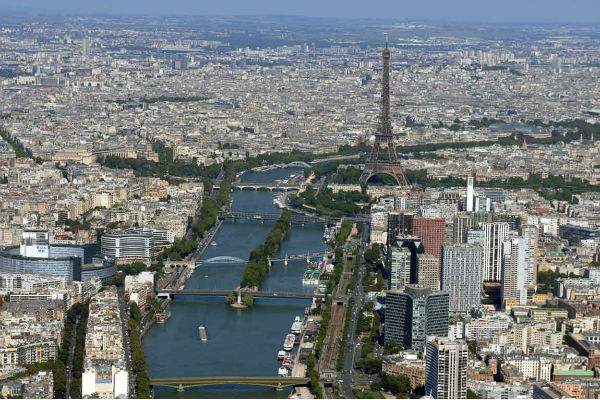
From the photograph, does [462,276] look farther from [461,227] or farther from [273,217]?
[273,217]

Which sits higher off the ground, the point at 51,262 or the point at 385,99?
the point at 385,99

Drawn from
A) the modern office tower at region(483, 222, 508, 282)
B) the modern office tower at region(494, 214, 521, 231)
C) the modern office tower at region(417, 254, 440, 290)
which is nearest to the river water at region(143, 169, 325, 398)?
the modern office tower at region(417, 254, 440, 290)

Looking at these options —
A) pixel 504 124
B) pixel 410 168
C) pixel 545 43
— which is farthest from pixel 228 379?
pixel 545 43

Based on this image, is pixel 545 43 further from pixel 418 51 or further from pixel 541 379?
pixel 541 379

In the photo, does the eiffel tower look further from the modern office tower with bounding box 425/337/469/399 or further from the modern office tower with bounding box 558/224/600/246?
the modern office tower with bounding box 425/337/469/399

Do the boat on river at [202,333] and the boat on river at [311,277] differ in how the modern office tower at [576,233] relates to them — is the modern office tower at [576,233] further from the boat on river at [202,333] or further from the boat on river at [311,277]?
the boat on river at [202,333]

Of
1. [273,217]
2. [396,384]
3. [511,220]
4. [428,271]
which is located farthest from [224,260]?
[396,384]

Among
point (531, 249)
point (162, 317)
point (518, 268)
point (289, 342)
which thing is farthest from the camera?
point (531, 249)

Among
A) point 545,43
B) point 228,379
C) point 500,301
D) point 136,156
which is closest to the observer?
point 228,379
